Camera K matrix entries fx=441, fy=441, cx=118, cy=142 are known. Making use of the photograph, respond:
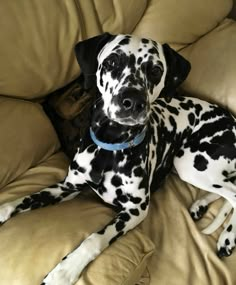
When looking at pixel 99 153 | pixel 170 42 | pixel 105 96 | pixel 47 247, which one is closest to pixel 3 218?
pixel 47 247

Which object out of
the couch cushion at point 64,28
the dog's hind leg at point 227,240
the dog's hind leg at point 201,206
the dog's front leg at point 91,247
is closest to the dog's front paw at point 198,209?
the dog's hind leg at point 201,206

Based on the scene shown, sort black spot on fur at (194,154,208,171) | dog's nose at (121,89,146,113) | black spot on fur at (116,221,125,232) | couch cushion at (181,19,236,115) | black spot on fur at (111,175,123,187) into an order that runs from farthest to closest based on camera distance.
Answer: couch cushion at (181,19,236,115) < black spot on fur at (194,154,208,171) < black spot on fur at (111,175,123,187) < black spot on fur at (116,221,125,232) < dog's nose at (121,89,146,113)

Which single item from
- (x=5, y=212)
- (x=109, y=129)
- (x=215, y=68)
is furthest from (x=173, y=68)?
(x=5, y=212)

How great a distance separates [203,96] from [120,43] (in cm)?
62

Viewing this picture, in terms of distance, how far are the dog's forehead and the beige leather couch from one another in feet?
0.88

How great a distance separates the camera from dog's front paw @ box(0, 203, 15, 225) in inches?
58.0

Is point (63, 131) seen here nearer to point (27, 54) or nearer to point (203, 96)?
point (27, 54)

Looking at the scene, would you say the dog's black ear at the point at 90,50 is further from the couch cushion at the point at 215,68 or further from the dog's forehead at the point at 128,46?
the couch cushion at the point at 215,68

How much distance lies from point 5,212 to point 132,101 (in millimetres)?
569

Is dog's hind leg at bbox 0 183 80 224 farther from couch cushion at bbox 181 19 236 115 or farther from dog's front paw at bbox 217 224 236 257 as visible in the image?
couch cushion at bbox 181 19 236 115

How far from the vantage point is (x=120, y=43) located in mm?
1498

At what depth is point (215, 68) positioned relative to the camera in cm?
194

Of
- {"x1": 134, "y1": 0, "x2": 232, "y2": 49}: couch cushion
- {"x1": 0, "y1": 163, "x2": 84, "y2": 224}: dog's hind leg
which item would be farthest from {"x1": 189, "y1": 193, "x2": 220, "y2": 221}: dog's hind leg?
{"x1": 134, "y1": 0, "x2": 232, "y2": 49}: couch cushion

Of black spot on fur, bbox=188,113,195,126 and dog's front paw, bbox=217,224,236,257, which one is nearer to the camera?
dog's front paw, bbox=217,224,236,257
